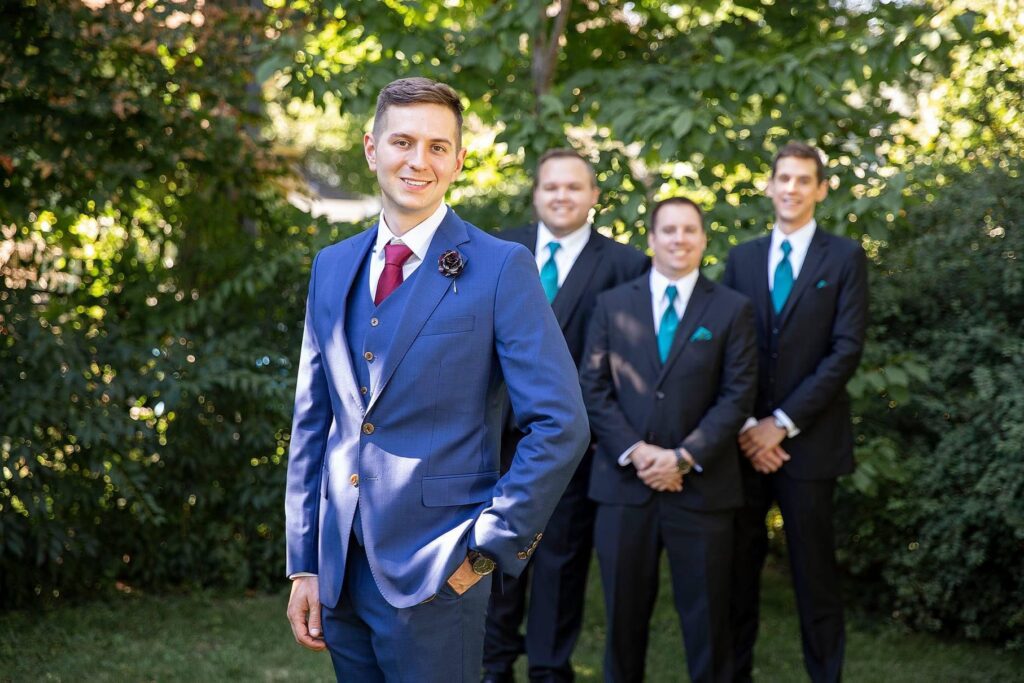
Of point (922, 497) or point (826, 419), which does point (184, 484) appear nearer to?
point (826, 419)

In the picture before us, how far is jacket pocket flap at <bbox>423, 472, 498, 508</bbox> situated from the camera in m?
2.33

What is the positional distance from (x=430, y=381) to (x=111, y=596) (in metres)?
3.86

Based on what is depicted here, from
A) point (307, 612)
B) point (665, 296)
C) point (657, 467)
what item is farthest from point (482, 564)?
point (665, 296)

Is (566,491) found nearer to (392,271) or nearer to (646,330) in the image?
(646,330)

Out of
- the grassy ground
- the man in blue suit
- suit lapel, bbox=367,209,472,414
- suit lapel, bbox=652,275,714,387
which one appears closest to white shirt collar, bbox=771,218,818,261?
suit lapel, bbox=652,275,714,387

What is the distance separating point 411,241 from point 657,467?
1.86 m

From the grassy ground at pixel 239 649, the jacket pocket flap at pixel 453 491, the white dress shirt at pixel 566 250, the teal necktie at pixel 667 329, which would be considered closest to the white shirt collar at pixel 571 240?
the white dress shirt at pixel 566 250

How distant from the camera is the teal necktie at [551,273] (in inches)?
178

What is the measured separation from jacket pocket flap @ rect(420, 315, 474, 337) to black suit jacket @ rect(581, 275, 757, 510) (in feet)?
6.00

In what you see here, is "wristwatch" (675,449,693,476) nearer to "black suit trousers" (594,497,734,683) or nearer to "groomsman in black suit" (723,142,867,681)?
"black suit trousers" (594,497,734,683)

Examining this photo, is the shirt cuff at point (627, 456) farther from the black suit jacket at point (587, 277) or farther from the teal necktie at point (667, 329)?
the black suit jacket at point (587, 277)

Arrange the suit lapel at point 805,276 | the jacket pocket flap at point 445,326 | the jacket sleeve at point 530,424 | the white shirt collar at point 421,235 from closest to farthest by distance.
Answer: the jacket sleeve at point 530,424 → the jacket pocket flap at point 445,326 → the white shirt collar at point 421,235 → the suit lapel at point 805,276

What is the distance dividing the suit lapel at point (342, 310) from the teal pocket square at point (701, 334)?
1886 millimetres

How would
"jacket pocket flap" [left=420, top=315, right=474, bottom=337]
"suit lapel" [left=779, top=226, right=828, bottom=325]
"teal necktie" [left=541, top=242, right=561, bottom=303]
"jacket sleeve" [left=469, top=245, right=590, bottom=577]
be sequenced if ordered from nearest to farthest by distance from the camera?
"jacket sleeve" [left=469, top=245, right=590, bottom=577] < "jacket pocket flap" [left=420, top=315, right=474, bottom=337] < "suit lapel" [left=779, top=226, right=828, bottom=325] < "teal necktie" [left=541, top=242, right=561, bottom=303]
